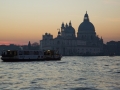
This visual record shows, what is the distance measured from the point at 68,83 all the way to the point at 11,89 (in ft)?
17.3

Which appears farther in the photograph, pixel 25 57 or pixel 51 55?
pixel 51 55

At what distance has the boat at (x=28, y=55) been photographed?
2904 inches

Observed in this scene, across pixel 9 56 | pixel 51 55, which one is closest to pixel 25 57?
pixel 9 56

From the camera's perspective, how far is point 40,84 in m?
27.6

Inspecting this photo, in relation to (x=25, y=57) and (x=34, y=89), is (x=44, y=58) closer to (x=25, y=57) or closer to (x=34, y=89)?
(x=25, y=57)

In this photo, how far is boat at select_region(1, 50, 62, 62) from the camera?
73750 mm

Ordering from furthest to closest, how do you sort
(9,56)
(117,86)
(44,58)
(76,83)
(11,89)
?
(44,58)
(9,56)
(76,83)
(117,86)
(11,89)

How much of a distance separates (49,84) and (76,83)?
2.15 meters

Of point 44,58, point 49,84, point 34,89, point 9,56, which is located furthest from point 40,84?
point 44,58

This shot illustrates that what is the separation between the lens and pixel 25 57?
76.1 metres

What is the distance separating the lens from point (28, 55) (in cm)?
7694

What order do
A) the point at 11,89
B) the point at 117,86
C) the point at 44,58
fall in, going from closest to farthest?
the point at 11,89, the point at 117,86, the point at 44,58

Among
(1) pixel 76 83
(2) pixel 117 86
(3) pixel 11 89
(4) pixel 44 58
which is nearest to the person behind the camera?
(3) pixel 11 89

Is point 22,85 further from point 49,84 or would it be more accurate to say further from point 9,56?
point 9,56
